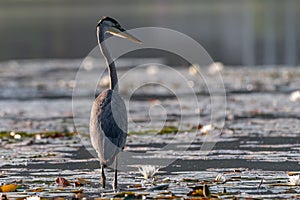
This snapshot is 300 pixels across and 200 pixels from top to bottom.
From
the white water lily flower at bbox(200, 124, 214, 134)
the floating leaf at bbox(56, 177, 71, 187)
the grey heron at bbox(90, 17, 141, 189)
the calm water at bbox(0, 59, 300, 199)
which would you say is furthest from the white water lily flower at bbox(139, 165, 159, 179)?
the white water lily flower at bbox(200, 124, 214, 134)

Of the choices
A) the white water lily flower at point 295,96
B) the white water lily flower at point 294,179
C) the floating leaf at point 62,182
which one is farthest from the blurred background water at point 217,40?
the floating leaf at point 62,182

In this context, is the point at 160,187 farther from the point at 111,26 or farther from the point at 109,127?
the point at 111,26

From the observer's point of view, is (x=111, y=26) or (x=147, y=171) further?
(x=111, y=26)

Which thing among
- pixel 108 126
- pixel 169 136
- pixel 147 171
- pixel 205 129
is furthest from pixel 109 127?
pixel 205 129

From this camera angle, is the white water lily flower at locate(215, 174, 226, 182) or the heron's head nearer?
the white water lily flower at locate(215, 174, 226, 182)

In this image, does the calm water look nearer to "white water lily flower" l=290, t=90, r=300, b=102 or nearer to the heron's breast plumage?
"white water lily flower" l=290, t=90, r=300, b=102

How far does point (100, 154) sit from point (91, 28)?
37.7 metres

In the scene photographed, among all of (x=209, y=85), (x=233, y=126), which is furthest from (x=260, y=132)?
(x=209, y=85)

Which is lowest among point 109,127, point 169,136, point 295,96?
point 109,127

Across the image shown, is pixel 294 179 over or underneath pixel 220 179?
underneath

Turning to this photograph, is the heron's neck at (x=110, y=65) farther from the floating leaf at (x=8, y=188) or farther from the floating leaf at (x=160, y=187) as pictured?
the floating leaf at (x=8, y=188)

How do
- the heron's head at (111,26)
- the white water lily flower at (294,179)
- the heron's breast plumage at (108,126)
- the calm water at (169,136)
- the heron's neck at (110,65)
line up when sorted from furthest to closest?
1. the heron's head at (111,26)
2. the heron's neck at (110,65)
3. the calm water at (169,136)
4. the heron's breast plumage at (108,126)
5. the white water lily flower at (294,179)

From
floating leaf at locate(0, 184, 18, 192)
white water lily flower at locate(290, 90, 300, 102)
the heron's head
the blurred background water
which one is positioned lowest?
floating leaf at locate(0, 184, 18, 192)

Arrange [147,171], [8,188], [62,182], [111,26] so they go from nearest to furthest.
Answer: [8,188], [62,182], [147,171], [111,26]
